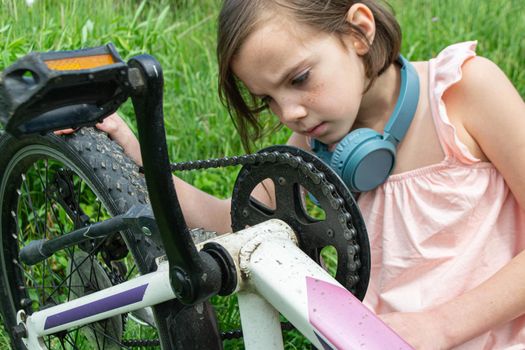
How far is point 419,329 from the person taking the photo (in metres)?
1.50

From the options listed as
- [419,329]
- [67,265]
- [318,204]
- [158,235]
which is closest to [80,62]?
[158,235]

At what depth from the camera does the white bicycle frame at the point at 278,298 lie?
1.23 m

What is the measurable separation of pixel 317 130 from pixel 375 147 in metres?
0.15

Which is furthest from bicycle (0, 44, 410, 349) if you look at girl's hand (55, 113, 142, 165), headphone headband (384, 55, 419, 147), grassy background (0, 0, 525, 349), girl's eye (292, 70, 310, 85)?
grassy background (0, 0, 525, 349)

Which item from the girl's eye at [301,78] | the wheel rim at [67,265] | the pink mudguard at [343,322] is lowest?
the wheel rim at [67,265]

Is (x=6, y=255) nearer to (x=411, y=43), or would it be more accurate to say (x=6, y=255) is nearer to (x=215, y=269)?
(x=215, y=269)

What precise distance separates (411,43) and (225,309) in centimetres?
208

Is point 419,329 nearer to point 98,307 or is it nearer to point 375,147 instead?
point 375,147

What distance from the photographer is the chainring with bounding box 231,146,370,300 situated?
140 cm

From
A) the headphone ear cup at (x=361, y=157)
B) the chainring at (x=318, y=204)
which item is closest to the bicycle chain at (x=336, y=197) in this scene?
the chainring at (x=318, y=204)

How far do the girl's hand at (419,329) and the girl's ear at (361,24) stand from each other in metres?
0.62

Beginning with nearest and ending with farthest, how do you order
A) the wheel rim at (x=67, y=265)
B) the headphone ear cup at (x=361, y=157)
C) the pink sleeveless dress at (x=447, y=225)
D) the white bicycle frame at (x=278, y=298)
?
the white bicycle frame at (x=278, y=298), the headphone ear cup at (x=361, y=157), the pink sleeveless dress at (x=447, y=225), the wheel rim at (x=67, y=265)

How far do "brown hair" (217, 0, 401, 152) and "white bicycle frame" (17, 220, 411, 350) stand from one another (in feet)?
Answer: 1.54

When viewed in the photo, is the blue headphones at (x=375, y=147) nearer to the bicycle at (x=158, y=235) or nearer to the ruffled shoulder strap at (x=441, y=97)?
the ruffled shoulder strap at (x=441, y=97)
